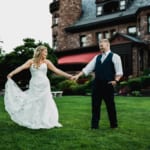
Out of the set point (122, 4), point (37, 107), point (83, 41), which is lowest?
point (37, 107)

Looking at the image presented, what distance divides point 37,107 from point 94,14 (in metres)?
38.3

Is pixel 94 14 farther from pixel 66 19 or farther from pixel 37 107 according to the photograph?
pixel 37 107

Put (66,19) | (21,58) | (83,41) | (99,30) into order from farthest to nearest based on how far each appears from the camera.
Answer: (66,19) < (83,41) < (99,30) < (21,58)

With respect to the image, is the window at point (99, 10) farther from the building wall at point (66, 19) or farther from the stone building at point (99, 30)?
the building wall at point (66, 19)

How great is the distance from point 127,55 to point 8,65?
1033 centimetres

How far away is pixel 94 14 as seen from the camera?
47.7 meters

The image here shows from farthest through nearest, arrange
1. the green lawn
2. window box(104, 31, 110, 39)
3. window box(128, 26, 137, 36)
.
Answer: window box(104, 31, 110, 39) → window box(128, 26, 137, 36) → the green lawn

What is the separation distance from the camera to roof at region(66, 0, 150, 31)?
41.6 meters

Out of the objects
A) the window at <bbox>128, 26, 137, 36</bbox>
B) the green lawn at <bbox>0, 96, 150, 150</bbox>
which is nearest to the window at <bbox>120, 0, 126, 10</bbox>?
the window at <bbox>128, 26, 137, 36</bbox>

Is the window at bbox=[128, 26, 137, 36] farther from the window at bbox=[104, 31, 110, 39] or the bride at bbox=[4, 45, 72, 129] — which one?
the bride at bbox=[4, 45, 72, 129]

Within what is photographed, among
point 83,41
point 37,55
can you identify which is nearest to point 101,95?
point 37,55

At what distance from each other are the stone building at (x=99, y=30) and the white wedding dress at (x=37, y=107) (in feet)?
89.7

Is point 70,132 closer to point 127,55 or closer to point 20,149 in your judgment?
point 20,149

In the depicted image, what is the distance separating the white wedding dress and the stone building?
27342mm
